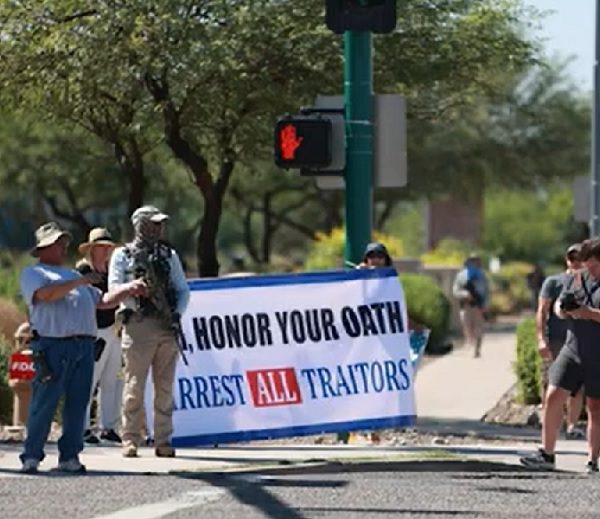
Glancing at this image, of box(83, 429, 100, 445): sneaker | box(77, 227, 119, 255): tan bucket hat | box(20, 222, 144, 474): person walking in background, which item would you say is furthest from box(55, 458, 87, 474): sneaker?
box(77, 227, 119, 255): tan bucket hat

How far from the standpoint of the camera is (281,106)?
2175 centimetres

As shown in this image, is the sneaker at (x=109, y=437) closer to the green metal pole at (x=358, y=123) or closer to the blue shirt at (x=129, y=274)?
the blue shirt at (x=129, y=274)

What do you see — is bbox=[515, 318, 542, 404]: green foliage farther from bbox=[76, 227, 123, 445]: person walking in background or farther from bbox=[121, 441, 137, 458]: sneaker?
bbox=[121, 441, 137, 458]: sneaker

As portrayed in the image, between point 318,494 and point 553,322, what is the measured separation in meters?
5.03

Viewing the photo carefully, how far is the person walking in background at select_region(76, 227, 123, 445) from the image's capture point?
16.6 meters

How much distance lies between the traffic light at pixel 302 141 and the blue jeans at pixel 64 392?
9.98ft

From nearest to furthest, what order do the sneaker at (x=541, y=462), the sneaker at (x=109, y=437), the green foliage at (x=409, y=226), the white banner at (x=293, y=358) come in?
the sneaker at (x=541, y=462), the white banner at (x=293, y=358), the sneaker at (x=109, y=437), the green foliage at (x=409, y=226)

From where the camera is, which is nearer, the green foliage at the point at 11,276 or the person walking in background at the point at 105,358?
the person walking in background at the point at 105,358

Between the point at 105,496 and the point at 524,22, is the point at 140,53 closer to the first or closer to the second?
the point at 524,22

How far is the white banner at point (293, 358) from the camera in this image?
626 inches

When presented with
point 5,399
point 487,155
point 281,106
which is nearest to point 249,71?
point 281,106

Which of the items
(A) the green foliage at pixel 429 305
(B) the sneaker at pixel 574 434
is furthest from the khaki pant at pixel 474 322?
(B) the sneaker at pixel 574 434

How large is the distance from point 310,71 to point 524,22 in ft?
11.5

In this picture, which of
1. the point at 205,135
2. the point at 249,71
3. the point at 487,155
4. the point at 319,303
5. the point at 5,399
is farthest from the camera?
the point at 487,155
